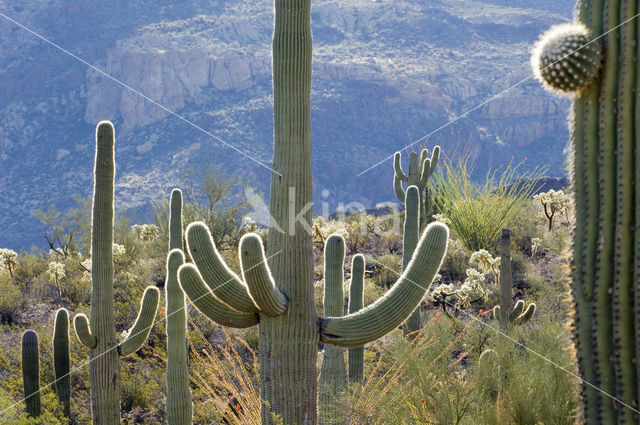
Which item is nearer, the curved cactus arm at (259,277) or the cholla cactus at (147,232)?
the curved cactus arm at (259,277)

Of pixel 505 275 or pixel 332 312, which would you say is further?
pixel 505 275

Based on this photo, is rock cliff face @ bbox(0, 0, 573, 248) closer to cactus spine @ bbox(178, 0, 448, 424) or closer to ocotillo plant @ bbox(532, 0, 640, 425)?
cactus spine @ bbox(178, 0, 448, 424)

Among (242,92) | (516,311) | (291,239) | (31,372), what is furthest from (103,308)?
(242,92)

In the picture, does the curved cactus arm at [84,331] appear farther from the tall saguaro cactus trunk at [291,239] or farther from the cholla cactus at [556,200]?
the cholla cactus at [556,200]

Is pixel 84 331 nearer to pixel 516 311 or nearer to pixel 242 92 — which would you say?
pixel 516 311

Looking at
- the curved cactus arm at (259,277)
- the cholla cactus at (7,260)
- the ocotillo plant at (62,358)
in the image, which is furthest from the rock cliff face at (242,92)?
the curved cactus arm at (259,277)

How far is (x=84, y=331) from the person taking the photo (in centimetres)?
626

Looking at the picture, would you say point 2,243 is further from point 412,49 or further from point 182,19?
point 412,49

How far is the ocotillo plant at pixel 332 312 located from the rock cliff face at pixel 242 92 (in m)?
50.7

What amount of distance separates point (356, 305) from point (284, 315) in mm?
2755

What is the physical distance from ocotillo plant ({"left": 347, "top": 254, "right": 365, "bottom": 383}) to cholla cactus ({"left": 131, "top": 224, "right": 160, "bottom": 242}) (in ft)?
33.1

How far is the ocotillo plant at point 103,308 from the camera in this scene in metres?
6.38

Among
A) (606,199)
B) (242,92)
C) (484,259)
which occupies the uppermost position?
(242,92)

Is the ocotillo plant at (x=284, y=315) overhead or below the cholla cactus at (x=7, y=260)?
overhead
